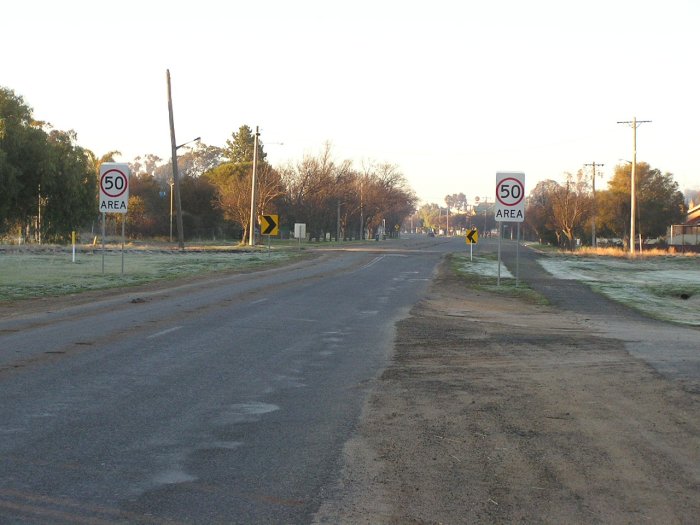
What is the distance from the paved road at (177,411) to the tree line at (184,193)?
34962 mm

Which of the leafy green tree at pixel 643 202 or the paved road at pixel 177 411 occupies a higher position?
the leafy green tree at pixel 643 202

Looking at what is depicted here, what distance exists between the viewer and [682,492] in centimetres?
568

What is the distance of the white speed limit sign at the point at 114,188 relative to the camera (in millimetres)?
26500

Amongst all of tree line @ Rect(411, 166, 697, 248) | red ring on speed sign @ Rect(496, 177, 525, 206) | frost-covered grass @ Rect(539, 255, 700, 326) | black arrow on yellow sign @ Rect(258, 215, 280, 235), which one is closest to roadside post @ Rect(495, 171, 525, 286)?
red ring on speed sign @ Rect(496, 177, 525, 206)

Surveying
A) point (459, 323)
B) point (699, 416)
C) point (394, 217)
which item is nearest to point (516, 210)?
point (459, 323)

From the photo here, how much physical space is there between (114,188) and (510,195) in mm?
12191

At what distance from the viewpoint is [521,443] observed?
6969mm

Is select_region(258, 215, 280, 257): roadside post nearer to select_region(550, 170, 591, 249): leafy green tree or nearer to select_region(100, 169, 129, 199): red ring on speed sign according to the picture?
select_region(100, 169, 129, 199): red ring on speed sign

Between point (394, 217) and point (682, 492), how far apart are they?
167 meters

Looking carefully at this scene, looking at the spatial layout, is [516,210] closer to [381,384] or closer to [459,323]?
[459,323]

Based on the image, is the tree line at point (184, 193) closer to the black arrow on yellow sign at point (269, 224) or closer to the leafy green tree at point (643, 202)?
the black arrow on yellow sign at point (269, 224)

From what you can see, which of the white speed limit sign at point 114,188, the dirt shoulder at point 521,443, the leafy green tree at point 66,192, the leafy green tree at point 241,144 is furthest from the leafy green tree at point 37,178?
the leafy green tree at point 241,144

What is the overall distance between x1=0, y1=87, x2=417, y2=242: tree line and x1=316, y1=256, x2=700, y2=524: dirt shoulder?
1604 inches

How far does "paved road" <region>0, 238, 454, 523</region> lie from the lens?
537cm
